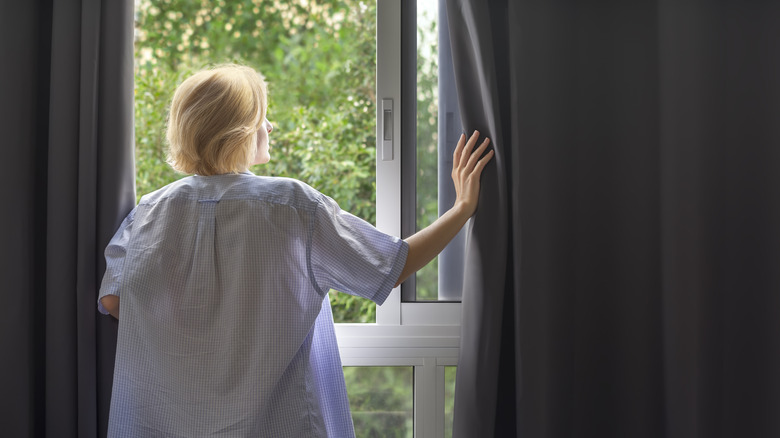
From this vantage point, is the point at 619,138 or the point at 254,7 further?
the point at 254,7

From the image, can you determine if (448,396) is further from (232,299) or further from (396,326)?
(232,299)

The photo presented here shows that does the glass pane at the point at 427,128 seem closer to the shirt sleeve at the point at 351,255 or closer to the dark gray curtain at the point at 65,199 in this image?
the shirt sleeve at the point at 351,255

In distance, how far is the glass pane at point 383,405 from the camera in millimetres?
1690

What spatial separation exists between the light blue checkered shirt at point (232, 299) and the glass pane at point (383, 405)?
0.46m

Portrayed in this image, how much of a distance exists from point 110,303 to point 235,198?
15.3 inches

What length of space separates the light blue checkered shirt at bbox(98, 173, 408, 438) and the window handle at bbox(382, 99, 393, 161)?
0.43 meters

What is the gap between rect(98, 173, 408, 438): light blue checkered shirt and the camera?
1.18 m

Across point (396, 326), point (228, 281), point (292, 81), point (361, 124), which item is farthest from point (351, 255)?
point (292, 81)

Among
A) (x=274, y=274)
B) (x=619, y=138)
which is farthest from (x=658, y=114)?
(x=274, y=274)

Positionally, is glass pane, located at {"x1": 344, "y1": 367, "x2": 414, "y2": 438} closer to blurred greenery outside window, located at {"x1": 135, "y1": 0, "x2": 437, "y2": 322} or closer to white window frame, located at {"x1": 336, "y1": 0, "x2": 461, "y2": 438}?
white window frame, located at {"x1": 336, "y1": 0, "x2": 461, "y2": 438}

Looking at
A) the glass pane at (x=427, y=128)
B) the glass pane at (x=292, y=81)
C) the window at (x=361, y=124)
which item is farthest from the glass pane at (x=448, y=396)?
the glass pane at (x=292, y=81)

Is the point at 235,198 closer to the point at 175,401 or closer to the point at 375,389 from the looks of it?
the point at 175,401

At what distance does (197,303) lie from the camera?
3.91ft

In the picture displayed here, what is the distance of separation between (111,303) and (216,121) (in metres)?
0.47
